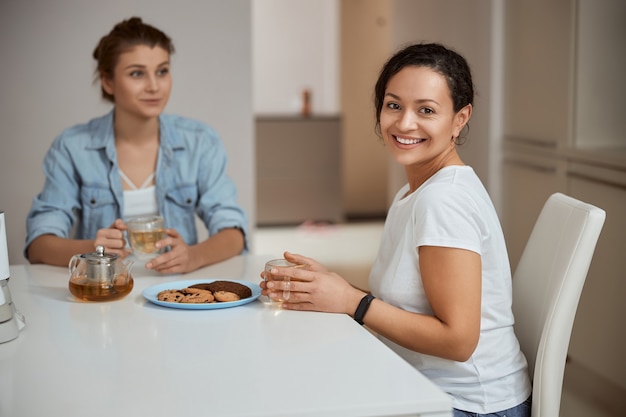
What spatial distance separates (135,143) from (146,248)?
76 centimetres

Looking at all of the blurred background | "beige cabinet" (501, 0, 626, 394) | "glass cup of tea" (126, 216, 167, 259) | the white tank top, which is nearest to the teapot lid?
"glass cup of tea" (126, 216, 167, 259)

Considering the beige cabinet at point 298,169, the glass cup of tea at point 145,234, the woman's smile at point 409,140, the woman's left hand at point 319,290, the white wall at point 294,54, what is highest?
the white wall at point 294,54

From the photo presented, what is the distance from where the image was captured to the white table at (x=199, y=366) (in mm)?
1232

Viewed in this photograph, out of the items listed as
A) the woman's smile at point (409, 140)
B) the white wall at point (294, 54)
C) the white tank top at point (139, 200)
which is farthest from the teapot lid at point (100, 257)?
the white wall at point (294, 54)

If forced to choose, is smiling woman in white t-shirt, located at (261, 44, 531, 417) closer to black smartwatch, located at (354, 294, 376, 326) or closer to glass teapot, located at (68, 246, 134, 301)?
black smartwatch, located at (354, 294, 376, 326)

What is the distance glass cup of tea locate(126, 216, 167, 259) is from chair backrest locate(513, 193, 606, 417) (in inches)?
34.1

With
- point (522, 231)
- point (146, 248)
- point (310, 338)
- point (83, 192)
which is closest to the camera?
point (310, 338)

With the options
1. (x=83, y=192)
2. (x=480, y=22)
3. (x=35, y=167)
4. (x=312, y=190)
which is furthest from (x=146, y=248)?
(x=312, y=190)

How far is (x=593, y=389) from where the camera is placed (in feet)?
11.0

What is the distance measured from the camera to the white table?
1.23m

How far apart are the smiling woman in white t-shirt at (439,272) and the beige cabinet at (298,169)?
198 inches

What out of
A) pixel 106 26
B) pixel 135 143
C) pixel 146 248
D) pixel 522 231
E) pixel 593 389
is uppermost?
pixel 106 26

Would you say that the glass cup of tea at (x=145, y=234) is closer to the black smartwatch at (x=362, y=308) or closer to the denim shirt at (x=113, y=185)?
the denim shirt at (x=113, y=185)

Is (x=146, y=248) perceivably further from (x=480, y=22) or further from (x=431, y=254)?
(x=480, y=22)
